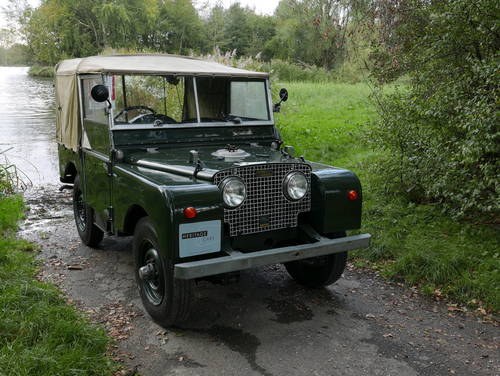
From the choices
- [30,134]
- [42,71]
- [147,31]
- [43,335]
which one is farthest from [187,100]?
[42,71]

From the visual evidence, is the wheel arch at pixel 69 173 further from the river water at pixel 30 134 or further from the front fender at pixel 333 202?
the river water at pixel 30 134

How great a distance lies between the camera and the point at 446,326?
14.2 feet

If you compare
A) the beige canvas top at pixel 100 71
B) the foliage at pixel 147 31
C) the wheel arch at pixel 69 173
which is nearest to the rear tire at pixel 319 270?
the beige canvas top at pixel 100 71

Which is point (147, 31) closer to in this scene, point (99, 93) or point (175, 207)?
point (99, 93)

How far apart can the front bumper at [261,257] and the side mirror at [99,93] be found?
6.52 ft

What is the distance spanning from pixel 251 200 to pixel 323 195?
2.13 feet

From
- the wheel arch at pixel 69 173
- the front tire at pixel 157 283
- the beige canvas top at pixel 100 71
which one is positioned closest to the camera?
the front tire at pixel 157 283

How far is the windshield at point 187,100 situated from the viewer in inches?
200

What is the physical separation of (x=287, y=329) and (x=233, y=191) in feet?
4.15

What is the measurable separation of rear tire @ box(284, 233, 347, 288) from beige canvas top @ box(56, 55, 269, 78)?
2129 mm

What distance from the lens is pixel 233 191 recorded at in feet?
12.9

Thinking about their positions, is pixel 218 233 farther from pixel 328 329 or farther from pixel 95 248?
pixel 95 248

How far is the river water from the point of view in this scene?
1218 centimetres

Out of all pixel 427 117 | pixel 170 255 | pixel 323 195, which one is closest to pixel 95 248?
pixel 170 255
